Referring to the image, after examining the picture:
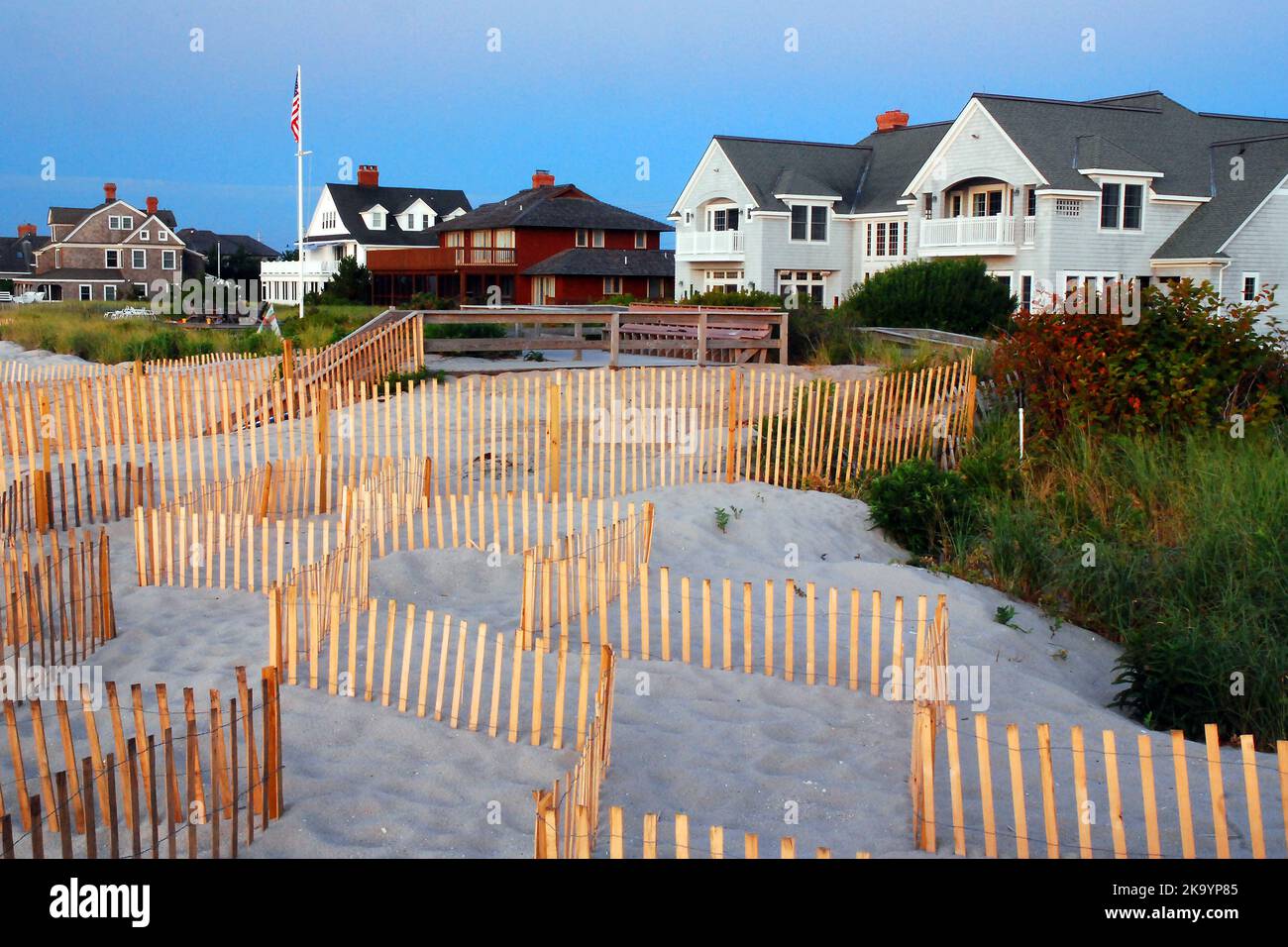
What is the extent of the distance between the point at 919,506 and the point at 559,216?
49835 mm

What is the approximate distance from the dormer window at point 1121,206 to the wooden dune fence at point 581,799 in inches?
1338

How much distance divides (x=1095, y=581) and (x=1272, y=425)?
4413mm

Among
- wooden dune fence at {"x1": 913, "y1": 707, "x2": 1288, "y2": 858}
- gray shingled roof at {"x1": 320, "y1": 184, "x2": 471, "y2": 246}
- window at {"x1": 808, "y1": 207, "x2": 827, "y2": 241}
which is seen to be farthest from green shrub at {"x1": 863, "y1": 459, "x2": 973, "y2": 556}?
gray shingled roof at {"x1": 320, "y1": 184, "x2": 471, "y2": 246}

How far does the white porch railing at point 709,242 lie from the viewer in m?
44.4

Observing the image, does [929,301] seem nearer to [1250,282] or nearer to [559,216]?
[1250,282]

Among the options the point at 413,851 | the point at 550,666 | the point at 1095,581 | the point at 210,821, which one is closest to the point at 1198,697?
the point at 1095,581

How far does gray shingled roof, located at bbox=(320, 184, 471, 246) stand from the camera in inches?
2908

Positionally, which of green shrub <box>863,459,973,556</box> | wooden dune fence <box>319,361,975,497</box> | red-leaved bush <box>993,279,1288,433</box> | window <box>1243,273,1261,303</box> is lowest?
green shrub <box>863,459,973,556</box>

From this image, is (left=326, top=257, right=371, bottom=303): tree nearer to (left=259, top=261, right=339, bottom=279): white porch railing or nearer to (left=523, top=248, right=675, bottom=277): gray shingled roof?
(left=259, top=261, right=339, bottom=279): white porch railing

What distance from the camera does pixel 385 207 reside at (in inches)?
2992

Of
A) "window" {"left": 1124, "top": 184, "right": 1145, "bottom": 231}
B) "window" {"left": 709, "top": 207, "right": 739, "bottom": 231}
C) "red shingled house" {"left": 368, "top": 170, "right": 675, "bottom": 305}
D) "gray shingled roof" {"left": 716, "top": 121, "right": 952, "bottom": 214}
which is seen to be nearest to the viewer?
"window" {"left": 1124, "top": 184, "right": 1145, "bottom": 231}

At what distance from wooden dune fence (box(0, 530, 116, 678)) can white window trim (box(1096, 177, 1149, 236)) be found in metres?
33.2

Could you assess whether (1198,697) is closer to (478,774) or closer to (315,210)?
(478,774)

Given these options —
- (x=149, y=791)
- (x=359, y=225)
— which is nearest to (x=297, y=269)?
(x=359, y=225)
